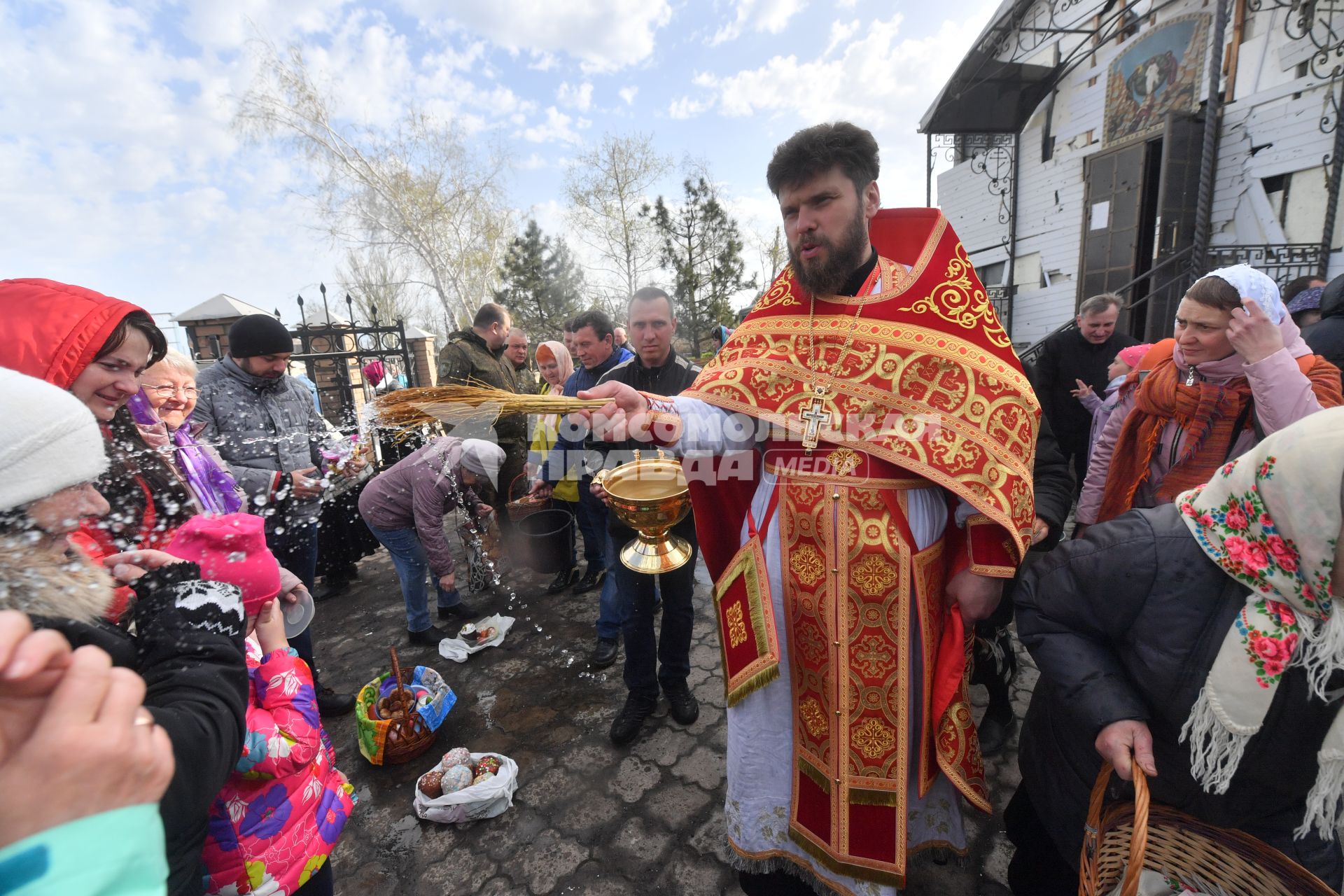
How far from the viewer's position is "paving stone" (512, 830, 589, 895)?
2.38 metres

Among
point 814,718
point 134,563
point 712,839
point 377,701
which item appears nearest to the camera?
point 134,563

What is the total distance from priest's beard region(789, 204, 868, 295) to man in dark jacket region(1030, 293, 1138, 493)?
345cm

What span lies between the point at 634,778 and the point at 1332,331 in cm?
400

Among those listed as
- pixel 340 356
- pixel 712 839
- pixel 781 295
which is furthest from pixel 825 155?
pixel 340 356

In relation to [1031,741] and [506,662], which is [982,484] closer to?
[1031,741]

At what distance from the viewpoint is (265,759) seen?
1.48 meters

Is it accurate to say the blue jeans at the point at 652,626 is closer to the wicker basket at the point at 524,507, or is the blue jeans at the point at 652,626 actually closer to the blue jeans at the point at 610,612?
the blue jeans at the point at 610,612

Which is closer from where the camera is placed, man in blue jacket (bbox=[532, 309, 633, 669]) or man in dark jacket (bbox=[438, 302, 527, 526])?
man in blue jacket (bbox=[532, 309, 633, 669])

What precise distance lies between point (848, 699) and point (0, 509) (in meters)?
1.99

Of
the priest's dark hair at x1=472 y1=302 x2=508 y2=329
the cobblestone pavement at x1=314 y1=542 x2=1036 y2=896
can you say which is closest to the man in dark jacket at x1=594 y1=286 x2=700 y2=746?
the cobblestone pavement at x1=314 y1=542 x2=1036 y2=896

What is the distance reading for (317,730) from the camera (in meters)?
1.68

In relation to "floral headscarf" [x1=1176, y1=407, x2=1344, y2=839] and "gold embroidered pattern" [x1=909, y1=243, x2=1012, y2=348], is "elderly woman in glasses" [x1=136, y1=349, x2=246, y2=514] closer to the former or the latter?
"gold embroidered pattern" [x1=909, y1=243, x2=1012, y2=348]

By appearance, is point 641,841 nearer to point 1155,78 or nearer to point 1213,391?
point 1213,391

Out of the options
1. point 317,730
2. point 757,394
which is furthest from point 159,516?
point 757,394
